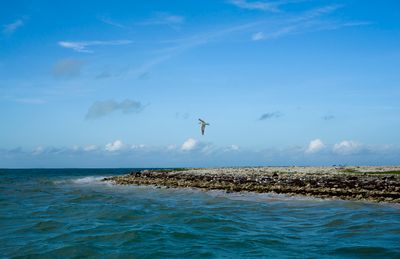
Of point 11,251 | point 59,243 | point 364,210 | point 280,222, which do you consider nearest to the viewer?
point 11,251

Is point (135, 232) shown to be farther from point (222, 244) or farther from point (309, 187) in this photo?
point (309, 187)

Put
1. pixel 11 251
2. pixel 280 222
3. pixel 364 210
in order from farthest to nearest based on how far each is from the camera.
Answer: pixel 364 210 < pixel 280 222 < pixel 11 251

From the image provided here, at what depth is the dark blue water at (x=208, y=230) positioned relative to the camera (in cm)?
1736

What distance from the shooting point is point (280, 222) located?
2417 centimetres

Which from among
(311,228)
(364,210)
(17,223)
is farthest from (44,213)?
(364,210)

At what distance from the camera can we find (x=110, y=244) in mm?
19078

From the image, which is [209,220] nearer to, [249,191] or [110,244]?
[110,244]

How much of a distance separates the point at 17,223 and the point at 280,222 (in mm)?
16245

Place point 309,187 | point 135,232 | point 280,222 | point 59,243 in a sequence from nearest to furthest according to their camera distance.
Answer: point 59,243
point 135,232
point 280,222
point 309,187

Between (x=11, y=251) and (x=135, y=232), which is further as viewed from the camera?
(x=135, y=232)

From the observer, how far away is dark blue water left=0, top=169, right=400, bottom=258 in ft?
57.0

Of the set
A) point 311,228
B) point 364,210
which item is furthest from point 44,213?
point 364,210

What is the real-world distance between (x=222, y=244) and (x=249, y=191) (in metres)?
23.2

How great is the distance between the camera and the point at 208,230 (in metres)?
22.1
